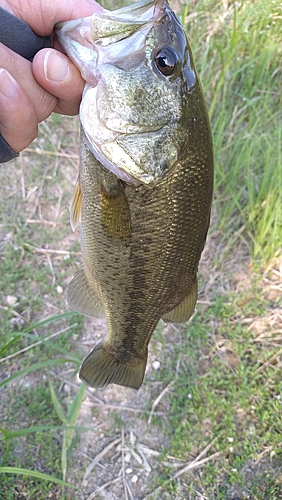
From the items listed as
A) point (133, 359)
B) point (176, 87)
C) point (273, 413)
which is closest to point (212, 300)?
point (273, 413)

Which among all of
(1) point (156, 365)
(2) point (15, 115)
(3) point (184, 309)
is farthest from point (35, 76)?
(1) point (156, 365)

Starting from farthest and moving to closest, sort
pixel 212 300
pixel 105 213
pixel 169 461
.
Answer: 1. pixel 212 300
2. pixel 169 461
3. pixel 105 213

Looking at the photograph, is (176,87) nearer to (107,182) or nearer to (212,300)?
(107,182)

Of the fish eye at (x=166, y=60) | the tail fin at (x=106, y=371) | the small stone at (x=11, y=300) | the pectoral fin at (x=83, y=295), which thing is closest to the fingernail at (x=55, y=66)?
the fish eye at (x=166, y=60)

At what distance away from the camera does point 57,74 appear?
3.84 feet

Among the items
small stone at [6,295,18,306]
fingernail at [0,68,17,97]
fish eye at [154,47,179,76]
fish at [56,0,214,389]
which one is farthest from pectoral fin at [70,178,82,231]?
small stone at [6,295,18,306]

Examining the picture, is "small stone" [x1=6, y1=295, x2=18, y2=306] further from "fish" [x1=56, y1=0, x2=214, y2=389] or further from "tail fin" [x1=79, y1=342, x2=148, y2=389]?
"fish" [x1=56, y1=0, x2=214, y2=389]

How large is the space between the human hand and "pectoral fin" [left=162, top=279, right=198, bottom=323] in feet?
2.46

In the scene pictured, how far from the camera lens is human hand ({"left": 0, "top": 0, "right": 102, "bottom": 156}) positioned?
1.15 m

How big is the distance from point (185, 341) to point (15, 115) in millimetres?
1714

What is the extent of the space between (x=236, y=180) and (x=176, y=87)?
168 centimetres

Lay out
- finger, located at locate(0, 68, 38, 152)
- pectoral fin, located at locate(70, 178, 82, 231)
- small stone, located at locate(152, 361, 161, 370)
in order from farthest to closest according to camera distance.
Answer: small stone, located at locate(152, 361, 161, 370), pectoral fin, located at locate(70, 178, 82, 231), finger, located at locate(0, 68, 38, 152)

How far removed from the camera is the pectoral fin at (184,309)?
4.57 ft

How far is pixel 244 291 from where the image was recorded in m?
2.63
